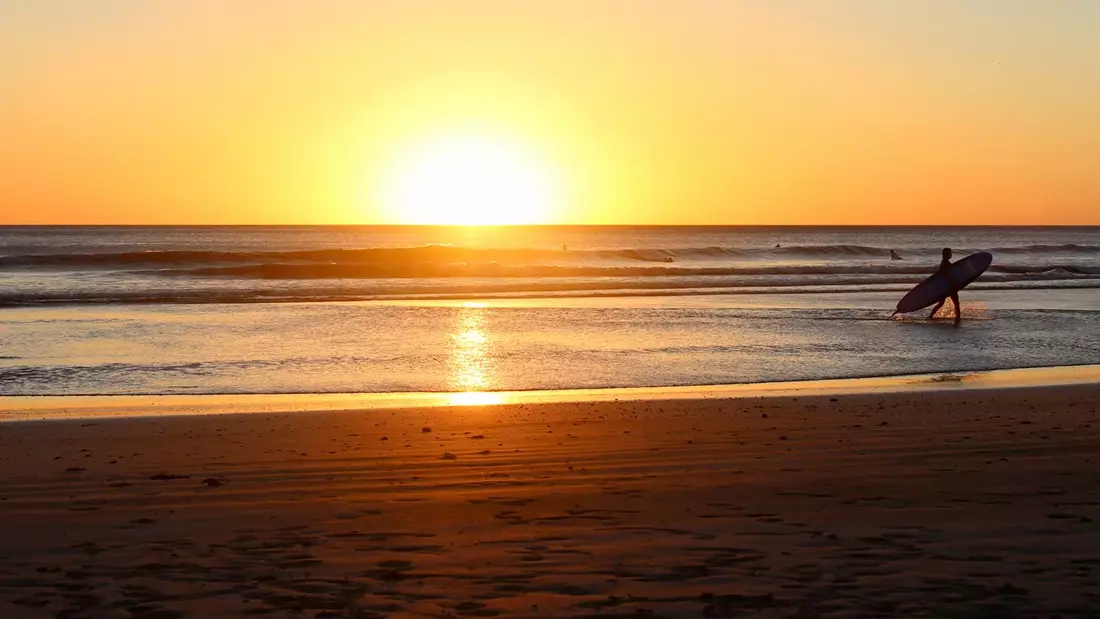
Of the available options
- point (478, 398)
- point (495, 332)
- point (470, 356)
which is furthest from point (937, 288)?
point (478, 398)

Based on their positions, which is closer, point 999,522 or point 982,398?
point 999,522

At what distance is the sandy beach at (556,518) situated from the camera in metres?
5.00

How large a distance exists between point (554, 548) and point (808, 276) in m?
40.3

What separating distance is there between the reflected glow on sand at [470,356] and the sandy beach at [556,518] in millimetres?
3562

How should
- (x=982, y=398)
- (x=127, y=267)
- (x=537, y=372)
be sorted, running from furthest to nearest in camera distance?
(x=127, y=267), (x=537, y=372), (x=982, y=398)

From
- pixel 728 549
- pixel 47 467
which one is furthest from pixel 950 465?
pixel 47 467

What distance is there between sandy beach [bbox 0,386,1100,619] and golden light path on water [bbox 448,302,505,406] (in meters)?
2.26

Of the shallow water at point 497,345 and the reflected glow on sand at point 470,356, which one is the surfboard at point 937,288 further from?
the reflected glow on sand at point 470,356

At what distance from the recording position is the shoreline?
446 inches

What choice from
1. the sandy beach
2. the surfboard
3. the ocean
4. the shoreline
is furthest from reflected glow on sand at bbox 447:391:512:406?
the surfboard

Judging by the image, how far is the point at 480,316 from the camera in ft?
79.2

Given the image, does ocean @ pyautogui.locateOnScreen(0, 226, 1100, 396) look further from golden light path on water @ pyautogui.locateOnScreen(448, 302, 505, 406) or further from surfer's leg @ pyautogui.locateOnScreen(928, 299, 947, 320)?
surfer's leg @ pyautogui.locateOnScreen(928, 299, 947, 320)

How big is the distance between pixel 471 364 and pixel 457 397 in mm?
3048

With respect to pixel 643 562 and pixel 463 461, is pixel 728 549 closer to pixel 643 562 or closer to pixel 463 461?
pixel 643 562
